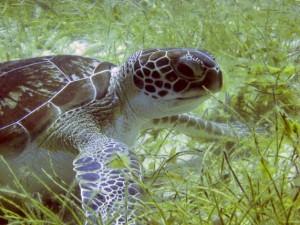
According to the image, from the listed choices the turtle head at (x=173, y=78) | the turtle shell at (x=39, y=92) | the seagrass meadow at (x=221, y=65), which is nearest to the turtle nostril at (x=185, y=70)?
the turtle head at (x=173, y=78)

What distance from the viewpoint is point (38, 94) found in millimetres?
2180

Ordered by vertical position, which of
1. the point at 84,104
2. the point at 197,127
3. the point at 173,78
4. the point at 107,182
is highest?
the point at 173,78

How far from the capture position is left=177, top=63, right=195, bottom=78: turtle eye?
2123mm

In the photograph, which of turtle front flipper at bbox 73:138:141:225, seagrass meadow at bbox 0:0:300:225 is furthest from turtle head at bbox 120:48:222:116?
turtle front flipper at bbox 73:138:141:225

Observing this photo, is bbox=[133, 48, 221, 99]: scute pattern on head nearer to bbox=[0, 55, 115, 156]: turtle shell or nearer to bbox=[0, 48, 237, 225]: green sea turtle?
bbox=[0, 48, 237, 225]: green sea turtle

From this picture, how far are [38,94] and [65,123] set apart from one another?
182 mm

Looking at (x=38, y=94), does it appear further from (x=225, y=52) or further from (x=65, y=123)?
(x=225, y=52)

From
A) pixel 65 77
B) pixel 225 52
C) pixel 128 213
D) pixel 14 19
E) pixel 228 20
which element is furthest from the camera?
pixel 14 19

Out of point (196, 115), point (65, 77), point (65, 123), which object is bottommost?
point (196, 115)

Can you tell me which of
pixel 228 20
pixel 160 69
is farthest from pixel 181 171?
pixel 228 20

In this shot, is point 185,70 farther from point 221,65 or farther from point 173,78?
point 221,65

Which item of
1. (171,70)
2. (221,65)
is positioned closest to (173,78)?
(171,70)

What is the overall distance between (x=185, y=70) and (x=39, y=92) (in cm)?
67

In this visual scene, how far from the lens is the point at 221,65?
121 inches
